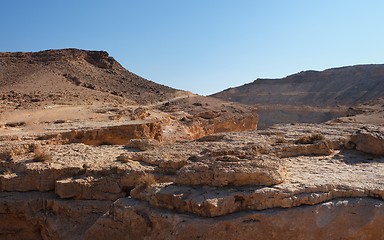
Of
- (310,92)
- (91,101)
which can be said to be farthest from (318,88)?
(91,101)

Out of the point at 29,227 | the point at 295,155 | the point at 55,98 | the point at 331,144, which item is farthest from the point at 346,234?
the point at 55,98

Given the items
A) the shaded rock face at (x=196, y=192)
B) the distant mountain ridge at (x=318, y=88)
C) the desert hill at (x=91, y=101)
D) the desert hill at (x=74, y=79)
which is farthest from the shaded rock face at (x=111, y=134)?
the distant mountain ridge at (x=318, y=88)

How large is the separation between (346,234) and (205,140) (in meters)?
4.48

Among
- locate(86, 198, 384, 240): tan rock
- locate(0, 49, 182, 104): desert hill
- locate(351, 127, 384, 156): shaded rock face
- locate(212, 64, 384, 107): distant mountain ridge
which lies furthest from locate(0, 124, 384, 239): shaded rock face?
locate(212, 64, 384, 107): distant mountain ridge

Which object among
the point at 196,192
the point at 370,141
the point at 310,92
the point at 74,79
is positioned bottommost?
the point at 196,192

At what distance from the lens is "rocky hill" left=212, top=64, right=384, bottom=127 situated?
4497cm

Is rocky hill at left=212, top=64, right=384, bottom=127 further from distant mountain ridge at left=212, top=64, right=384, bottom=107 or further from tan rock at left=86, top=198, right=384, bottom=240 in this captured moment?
tan rock at left=86, top=198, right=384, bottom=240

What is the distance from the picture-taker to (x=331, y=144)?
8031 mm

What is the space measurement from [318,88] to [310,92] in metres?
2.21

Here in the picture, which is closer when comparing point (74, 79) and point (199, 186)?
point (199, 186)

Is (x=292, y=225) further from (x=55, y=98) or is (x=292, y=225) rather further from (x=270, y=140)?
(x=55, y=98)

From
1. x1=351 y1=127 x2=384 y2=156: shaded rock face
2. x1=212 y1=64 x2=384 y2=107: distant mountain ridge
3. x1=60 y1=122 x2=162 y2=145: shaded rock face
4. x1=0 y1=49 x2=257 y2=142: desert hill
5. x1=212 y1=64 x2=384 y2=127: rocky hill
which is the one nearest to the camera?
x1=351 y1=127 x2=384 y2=156: shaded rock face

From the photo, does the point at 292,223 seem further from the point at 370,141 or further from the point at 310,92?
the point at 310,92

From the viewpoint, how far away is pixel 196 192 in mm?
5480
